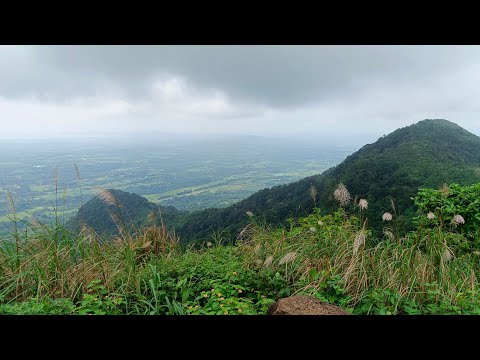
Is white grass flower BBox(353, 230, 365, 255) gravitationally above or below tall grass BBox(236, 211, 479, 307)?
above

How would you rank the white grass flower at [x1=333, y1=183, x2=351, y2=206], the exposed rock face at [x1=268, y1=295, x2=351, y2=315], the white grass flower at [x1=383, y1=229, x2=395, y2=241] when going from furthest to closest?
the white grass flower at [x1=333, y1=183, x2=351, y2=206], the white grass flower at [x1=383, y1=229, x2=395, y2=241], the exposed rock face at [x1=268, y1=295, x2=351, y2=315]

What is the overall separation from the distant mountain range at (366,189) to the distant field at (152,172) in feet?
1.18

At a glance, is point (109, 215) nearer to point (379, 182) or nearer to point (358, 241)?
point (358, 241)

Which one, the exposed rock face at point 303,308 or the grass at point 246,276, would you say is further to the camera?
the grass at point 246,276

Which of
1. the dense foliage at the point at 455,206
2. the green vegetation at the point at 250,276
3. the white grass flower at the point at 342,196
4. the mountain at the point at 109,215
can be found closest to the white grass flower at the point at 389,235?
the green vegetation at the point at 250,276

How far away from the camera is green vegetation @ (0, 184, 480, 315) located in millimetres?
2020

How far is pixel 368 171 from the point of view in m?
9.44

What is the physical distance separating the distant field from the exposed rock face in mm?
2319

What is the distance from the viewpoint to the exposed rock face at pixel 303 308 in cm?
173

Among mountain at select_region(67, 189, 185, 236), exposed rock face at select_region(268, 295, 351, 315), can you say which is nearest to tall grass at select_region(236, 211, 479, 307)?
exposed rock face at select_region(268, 295, 351, 315)

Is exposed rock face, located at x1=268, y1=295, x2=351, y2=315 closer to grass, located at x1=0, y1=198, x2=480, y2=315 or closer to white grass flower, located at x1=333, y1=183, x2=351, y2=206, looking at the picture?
grass, located at x1=0, y1=198, x2=480, y2=315

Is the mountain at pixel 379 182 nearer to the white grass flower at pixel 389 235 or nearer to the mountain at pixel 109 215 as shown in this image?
the white grass flower at pixel 389 235

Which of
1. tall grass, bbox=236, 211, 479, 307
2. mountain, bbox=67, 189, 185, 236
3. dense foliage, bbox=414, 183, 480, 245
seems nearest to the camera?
tall grass, bbox=236, 211, 479, 307
